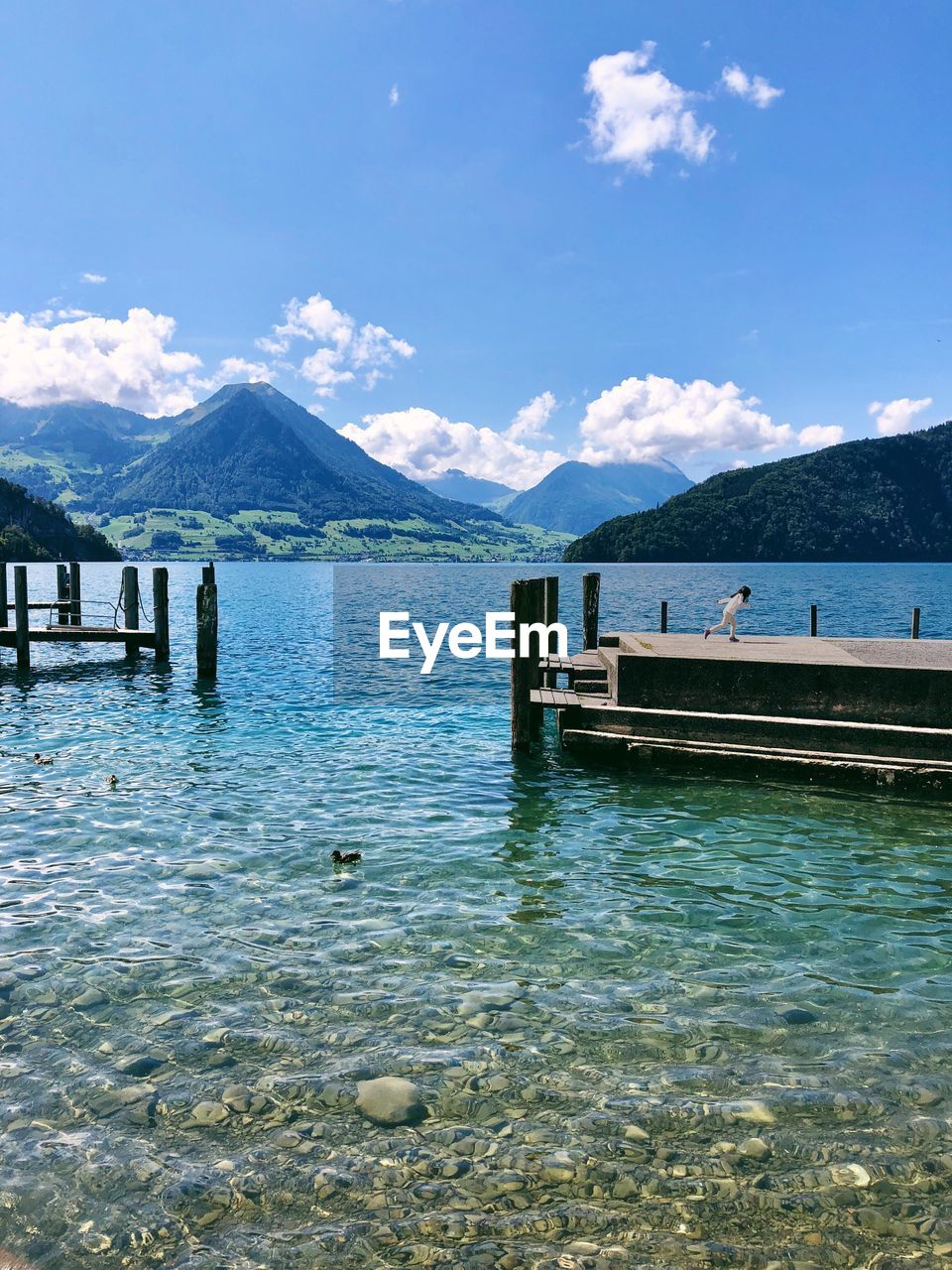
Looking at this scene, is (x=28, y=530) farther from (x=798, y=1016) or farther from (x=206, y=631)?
(x=798, y=1016)

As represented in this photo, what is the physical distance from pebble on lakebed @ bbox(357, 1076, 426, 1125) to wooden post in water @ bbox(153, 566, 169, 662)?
27.2 metres

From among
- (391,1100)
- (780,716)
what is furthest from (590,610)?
(391,1100)

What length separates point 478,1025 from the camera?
6.77 meters

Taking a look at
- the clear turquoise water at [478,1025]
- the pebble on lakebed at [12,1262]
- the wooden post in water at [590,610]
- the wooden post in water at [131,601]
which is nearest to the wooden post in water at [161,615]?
the wooden post in water at [131,601]

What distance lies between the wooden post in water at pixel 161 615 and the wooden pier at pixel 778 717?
63.3 ft

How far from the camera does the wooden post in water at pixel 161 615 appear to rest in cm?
3084

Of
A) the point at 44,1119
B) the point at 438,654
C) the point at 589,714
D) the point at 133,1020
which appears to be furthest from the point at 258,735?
the point at 438,654

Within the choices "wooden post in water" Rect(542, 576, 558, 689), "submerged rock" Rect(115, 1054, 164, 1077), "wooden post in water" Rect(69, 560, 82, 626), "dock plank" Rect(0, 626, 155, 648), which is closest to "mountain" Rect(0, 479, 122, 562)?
"wooden post in water" Rect(69, 560, 82, 626)

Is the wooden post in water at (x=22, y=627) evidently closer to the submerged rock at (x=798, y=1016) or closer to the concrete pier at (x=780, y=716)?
the concrete pier at (x=780, y=716)

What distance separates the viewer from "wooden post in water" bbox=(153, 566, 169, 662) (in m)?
30.8

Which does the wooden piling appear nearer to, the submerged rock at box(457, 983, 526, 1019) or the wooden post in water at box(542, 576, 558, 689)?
the wooden post in water at box(542, 576, 558, 689)

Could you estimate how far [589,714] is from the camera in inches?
637

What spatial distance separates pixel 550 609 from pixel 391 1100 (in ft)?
63.2

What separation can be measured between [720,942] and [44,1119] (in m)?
6.09
